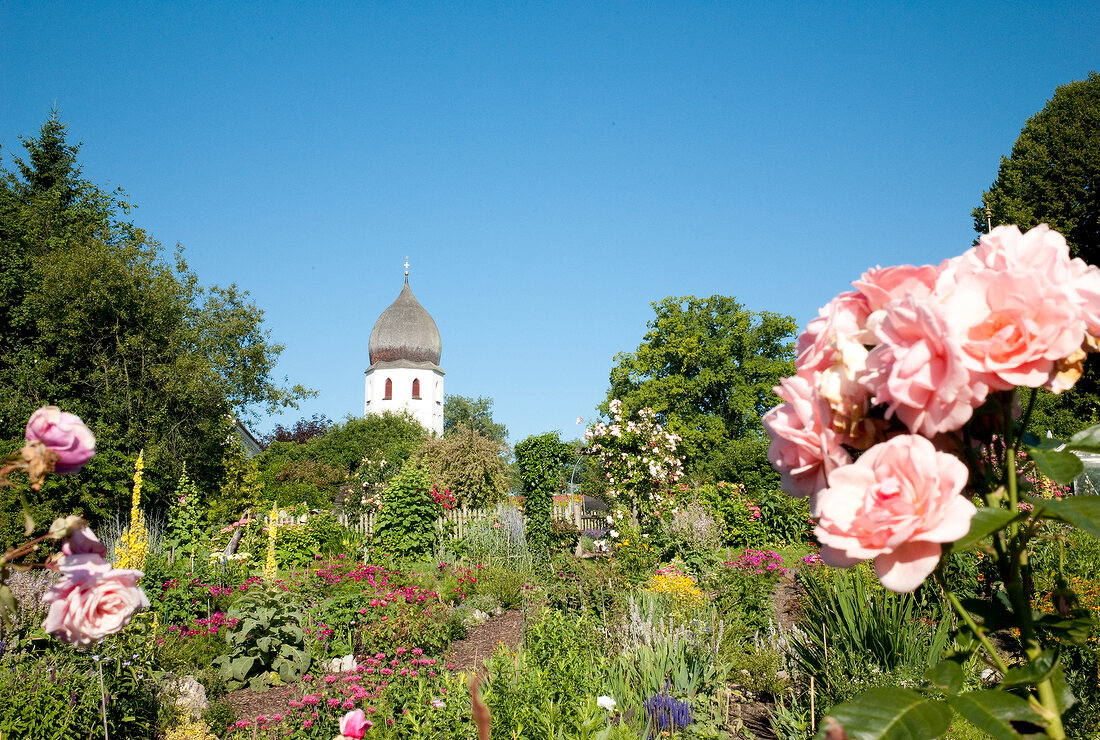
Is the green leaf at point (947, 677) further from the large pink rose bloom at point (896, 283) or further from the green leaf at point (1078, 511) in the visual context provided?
the large pink rose bloom at point (896, 283)

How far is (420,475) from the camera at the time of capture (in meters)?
12.7

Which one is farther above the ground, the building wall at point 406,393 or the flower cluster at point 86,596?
the building wall at point 406,393

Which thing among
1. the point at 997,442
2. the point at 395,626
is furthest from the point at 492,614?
Result: the point at 997,442

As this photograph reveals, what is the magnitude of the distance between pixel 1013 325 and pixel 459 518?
13.1 meters

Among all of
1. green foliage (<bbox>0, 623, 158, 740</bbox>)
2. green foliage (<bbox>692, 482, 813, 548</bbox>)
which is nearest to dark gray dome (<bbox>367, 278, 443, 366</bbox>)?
green foliage (<bbox>692, 482, 813, 548</bbox>)

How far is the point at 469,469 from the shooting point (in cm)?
1655

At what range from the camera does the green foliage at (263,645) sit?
620 cm

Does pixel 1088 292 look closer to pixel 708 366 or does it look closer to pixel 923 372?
pixel 923 372

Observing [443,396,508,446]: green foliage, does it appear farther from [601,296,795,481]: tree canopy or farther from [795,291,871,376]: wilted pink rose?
[795,291,871,376]: wilted pink rose

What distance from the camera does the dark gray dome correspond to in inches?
1891

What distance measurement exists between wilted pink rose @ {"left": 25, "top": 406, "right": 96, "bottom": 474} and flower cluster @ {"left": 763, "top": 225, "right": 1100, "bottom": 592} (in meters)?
0.99

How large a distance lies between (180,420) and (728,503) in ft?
41.3

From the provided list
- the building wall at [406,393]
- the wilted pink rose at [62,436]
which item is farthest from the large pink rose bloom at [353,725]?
the building wall at [406,393]

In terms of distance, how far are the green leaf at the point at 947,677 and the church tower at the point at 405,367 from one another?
46751 millimetres
